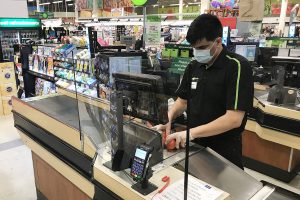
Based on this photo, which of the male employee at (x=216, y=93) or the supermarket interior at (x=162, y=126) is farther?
the male employee at (x=216, y=93)

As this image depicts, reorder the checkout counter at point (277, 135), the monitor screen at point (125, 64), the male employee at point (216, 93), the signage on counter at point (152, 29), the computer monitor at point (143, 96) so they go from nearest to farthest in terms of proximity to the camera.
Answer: the computer monitor at point (143, 96)
the male employee at point (216, 93)
the monitor screen at point (125, 64)
the checkout counter at point (277, 135)
the signage on counter at point (152, 29)

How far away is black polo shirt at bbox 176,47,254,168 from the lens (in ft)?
5.65

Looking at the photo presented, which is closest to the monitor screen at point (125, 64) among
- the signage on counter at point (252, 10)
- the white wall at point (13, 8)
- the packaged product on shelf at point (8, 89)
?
the signage on counter at point (252, 10)

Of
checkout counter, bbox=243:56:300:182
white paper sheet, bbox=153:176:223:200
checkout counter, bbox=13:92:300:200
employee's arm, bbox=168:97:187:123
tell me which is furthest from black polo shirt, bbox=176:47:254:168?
checkout counter, bbox=243:56:300:182

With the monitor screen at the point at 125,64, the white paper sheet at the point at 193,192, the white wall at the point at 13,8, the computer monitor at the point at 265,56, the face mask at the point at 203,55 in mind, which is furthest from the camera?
the white wall at the point at 13,8

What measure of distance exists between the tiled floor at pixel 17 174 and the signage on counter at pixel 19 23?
2513mm

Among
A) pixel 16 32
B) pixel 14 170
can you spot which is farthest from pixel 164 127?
pixel 16 32

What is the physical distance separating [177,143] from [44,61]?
15.5 ft

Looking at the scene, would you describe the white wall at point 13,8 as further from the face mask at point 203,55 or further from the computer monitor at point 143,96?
the face mask at point 203,55

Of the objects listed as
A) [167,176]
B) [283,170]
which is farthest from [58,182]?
[283,170]

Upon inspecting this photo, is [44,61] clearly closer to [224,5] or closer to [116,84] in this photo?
[116,84]

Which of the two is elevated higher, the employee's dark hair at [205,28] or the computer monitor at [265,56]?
the employee's dark hair at [205,28]

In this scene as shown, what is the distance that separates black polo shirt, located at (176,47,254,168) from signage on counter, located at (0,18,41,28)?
536 cm

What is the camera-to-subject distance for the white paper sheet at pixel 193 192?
3.99 feet
